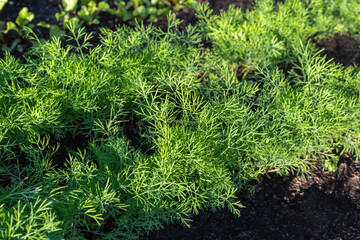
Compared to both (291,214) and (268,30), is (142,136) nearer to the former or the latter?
(291,214)

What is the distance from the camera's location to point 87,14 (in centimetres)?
344

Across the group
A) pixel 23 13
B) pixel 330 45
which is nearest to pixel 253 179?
pixel 330 45

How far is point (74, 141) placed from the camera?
258cm

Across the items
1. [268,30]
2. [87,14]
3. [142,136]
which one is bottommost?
[142,136]

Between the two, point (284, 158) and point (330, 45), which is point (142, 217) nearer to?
point (284, 158)

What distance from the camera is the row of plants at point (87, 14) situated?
3.22 meters

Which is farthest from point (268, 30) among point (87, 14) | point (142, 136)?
point (87, 14)

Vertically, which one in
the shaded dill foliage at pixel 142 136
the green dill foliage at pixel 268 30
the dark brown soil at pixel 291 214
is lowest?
the dark brown soil at pixel 291 214

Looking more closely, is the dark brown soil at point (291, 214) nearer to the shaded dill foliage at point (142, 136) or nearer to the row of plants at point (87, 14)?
the shaded dill foliage at point (142, 136)

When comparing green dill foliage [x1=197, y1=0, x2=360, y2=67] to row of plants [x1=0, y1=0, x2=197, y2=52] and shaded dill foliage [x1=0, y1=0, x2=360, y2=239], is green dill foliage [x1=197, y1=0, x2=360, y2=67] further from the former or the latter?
row of plants [x1=0, y1=0, x2=197, y2=52]

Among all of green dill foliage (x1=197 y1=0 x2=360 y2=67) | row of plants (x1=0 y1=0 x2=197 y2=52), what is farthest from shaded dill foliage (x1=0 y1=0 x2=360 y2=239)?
row of plants (x1=0 y1=0 x2=197 y2=52)

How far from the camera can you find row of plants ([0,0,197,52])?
322 cm

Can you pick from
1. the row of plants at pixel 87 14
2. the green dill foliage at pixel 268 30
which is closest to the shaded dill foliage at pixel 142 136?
the green dill foliage at pixel 268 30

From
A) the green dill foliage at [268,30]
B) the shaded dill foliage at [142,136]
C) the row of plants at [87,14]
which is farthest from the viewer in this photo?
the row of plants at [87,14]
